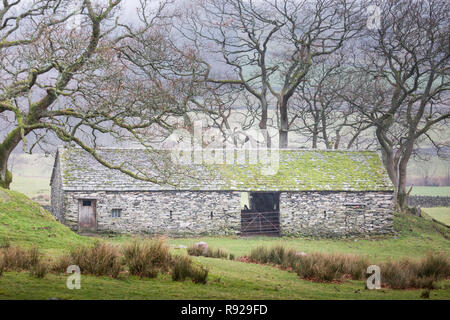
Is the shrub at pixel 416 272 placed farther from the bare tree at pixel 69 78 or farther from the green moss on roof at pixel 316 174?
the green moss on roof at pixel 316 174

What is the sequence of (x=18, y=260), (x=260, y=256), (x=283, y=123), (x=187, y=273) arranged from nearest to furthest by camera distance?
1. (x=187, y=273)
2. (x=18, y=260)
3. (x=260, y=256)
4. (x=283, y=123)

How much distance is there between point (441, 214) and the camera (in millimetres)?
35188

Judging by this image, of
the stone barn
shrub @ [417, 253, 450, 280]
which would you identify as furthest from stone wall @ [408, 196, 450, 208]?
shrub @ [417, 253, 450, 280]

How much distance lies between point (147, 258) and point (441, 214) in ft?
102

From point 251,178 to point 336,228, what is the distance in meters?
5.72

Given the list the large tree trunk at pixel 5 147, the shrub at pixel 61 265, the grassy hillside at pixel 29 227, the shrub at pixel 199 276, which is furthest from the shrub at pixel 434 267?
the large tree trunk at pixel 5 147

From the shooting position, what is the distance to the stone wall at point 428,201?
42.2 m

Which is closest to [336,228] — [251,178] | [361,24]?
[251,178]

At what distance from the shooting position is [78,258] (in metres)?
10.4

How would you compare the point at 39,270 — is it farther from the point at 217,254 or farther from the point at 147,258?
the point at 217,254

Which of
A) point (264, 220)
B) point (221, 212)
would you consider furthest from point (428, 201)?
point (221, 212)

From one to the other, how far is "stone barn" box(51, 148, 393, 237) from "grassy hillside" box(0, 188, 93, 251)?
24.2 ft

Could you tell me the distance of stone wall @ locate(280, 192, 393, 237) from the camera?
2578 centimetres
